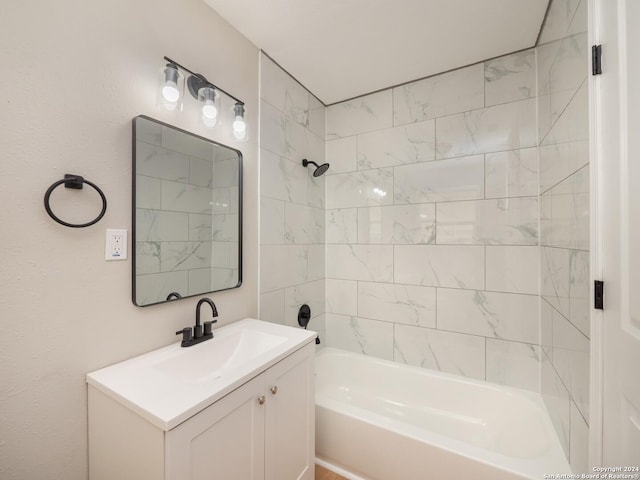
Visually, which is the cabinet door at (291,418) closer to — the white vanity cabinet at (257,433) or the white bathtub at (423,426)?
the white vanity cabinet at (257,433)

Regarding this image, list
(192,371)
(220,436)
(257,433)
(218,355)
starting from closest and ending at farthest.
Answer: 1. (220,436)
2. (257,433)
3. (192,371)
4. (218,355)

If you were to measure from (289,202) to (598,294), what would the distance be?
1716mm

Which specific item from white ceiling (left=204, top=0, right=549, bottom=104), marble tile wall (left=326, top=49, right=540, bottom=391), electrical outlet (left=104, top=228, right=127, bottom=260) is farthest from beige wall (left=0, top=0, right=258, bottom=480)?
marble tile wall (left=326, top=49, right=540, bottom=391)

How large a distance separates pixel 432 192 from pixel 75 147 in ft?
6.72

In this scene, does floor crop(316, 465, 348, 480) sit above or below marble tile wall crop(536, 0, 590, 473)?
below

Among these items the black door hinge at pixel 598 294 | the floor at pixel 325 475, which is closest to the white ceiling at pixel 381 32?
the black door hinge at pixel 598 294

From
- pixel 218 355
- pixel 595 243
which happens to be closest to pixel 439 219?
pixel 595 243

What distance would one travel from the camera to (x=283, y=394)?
1172mm

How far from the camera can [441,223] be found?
2006 millimetres

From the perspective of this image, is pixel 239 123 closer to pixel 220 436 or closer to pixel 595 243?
pixel 220 436

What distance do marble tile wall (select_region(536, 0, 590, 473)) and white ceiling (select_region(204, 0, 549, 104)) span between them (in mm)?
218

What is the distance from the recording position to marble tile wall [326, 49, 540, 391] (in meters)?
1.78

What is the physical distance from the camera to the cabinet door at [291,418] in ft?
3.60

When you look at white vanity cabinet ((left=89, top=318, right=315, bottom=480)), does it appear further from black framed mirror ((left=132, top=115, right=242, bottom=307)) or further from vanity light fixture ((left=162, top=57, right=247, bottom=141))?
vanity light fixture ((left=162, top=57, right=247, bottom=141))
